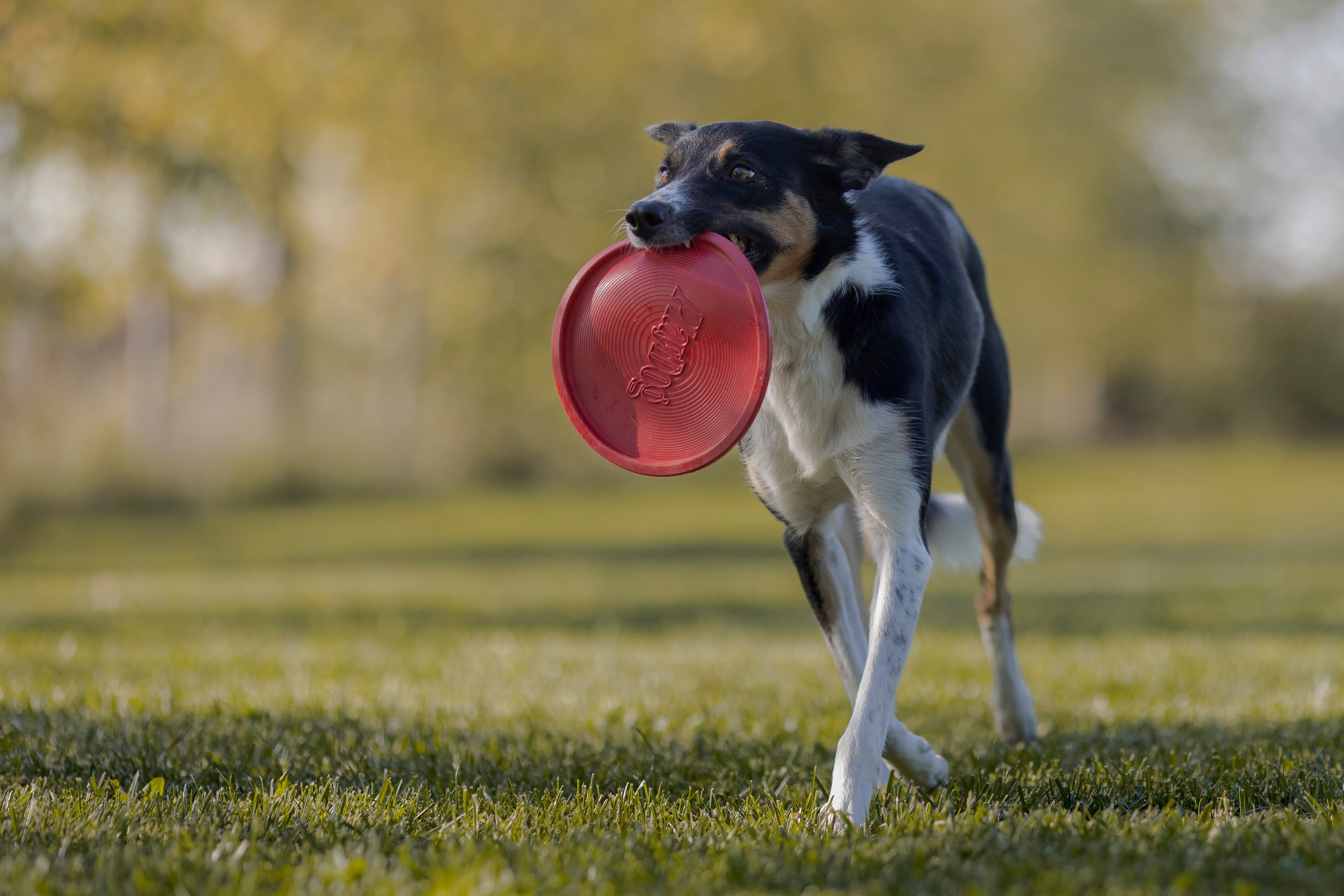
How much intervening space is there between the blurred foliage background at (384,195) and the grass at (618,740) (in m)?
4.83

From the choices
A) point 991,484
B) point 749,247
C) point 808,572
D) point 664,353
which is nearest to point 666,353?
point 664,353

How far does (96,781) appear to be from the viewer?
10.8 feet

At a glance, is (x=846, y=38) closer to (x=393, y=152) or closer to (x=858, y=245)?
(x=393, y=152)

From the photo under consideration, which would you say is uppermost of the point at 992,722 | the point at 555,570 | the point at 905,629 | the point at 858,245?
the point at 858,245

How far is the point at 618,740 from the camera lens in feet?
13.6

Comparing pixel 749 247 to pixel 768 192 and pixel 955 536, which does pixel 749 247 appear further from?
pixel 955 536

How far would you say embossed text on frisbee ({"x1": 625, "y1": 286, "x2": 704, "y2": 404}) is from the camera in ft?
10.7

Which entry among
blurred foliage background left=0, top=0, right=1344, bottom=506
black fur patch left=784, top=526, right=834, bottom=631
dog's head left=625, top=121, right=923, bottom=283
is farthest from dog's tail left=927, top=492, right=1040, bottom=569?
blurred foliage background left=0, top=0, right=1344, bottom=506

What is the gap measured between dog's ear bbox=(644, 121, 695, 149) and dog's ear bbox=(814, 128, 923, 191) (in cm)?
48

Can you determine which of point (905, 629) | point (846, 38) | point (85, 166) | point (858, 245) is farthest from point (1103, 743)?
point (846, 38)

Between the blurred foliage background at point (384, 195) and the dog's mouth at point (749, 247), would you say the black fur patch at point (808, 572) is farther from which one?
the blurred foliage background at point (384, 195)

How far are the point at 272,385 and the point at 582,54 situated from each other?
9444 mm

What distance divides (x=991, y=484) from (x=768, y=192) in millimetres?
1641

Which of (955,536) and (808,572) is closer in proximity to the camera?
(808,572)
